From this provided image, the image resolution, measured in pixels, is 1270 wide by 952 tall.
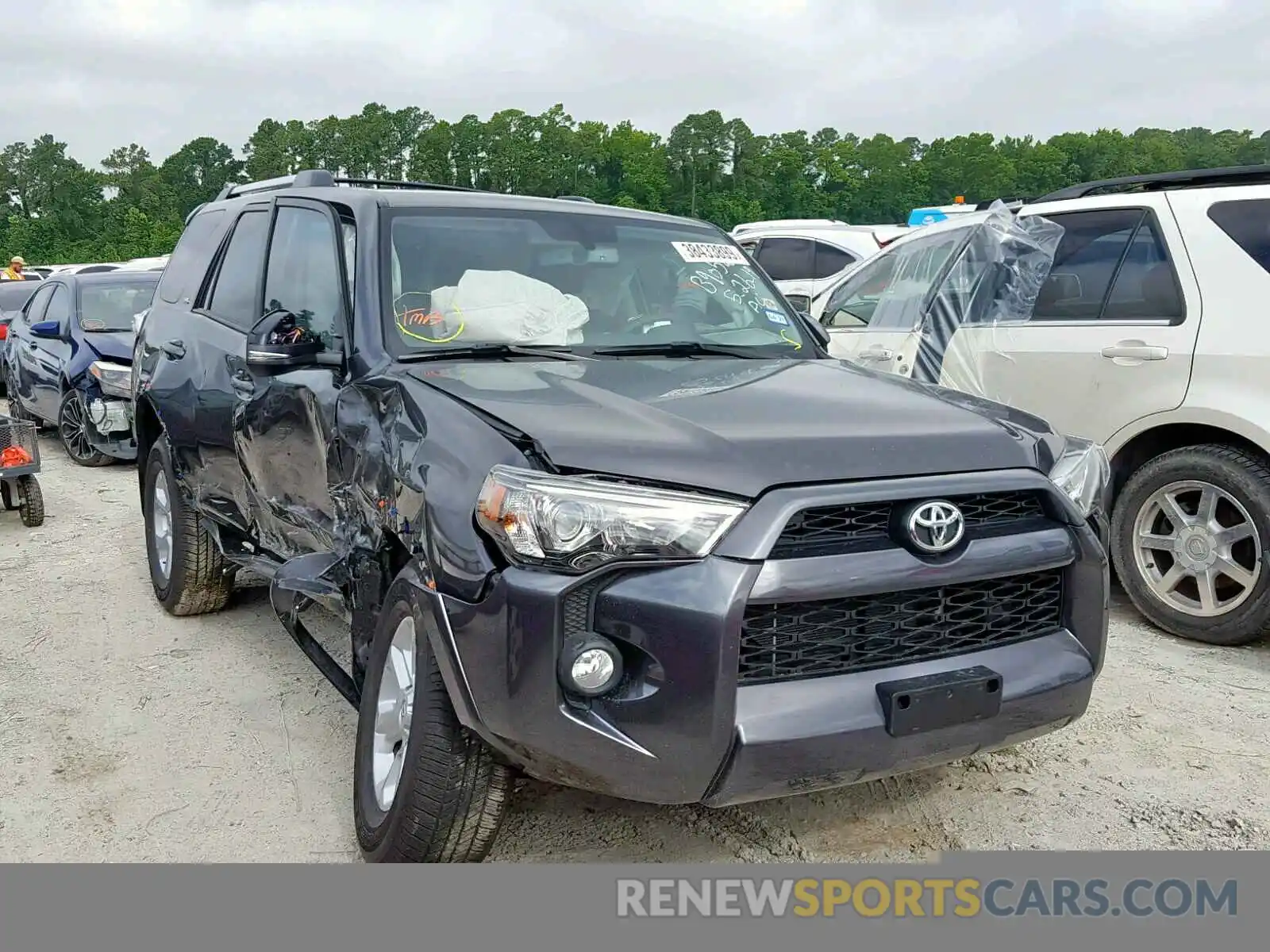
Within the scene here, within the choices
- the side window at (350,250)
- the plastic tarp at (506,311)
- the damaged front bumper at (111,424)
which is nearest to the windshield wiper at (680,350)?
the plastic tarp at (506,311)

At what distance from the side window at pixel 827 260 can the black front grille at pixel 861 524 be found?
32.5 ft

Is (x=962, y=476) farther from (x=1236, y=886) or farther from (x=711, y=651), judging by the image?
(x=1236, y=886)

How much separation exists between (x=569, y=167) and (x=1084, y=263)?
53.9 m

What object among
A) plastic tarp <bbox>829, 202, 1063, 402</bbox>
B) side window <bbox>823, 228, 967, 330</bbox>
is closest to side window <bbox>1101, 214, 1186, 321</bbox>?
plastic tarp <bbox>829, 202, 1063, 402</bbox>

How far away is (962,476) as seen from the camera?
8.04ft

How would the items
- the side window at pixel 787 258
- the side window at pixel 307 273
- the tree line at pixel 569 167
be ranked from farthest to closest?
the tree line at pixel 569 167
the side window at pixel 787 258
the side window at pixel 307 273

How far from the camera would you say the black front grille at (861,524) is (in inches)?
89.4

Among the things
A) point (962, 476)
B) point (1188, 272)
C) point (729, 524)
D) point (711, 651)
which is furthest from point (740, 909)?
point (1188, 272)

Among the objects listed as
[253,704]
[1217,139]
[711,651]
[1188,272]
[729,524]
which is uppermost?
[1217,139]

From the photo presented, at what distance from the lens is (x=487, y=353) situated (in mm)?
3236

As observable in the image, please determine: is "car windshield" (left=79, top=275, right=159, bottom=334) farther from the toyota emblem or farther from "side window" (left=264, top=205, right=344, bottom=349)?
the toyota emblem

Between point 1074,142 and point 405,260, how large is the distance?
48905mm

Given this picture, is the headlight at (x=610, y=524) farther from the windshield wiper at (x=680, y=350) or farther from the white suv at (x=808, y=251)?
the white suv at (x=808, y=251)

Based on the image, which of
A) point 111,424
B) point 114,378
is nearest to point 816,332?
point 114,378
